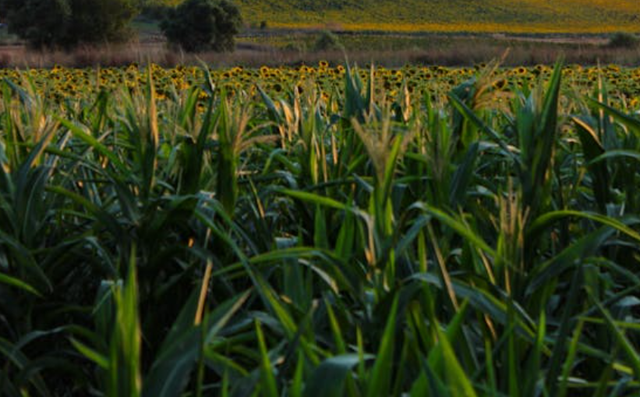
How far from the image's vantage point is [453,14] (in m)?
61.9

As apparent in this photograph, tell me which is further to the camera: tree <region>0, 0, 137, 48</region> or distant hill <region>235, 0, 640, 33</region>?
distant hill <region>235, 0, 640, 33</region>

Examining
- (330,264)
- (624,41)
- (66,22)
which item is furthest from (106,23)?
(330,264)

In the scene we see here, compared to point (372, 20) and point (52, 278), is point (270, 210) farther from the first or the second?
point (372, 20)

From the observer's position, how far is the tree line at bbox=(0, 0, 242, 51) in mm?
31609

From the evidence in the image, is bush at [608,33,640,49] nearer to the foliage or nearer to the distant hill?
the foliage

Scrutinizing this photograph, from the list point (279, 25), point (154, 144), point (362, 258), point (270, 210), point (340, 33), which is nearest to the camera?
point (362, 258)

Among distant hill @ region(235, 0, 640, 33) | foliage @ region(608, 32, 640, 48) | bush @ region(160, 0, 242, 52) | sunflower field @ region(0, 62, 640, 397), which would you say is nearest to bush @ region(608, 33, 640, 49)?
foliage @ region(608, 32, 640, 48)

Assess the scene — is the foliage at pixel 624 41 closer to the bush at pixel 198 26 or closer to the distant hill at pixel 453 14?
the bush at pixel 198 26

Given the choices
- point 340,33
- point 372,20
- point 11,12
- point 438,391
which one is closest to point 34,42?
point 11,12

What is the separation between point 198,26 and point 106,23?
15.1 ft

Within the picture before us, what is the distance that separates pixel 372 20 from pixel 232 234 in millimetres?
59290

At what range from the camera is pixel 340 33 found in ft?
168

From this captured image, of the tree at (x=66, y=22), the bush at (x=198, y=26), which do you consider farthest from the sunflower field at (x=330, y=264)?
the tree at (x=66, y=22)

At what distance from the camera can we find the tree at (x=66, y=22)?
32656 millimetres
